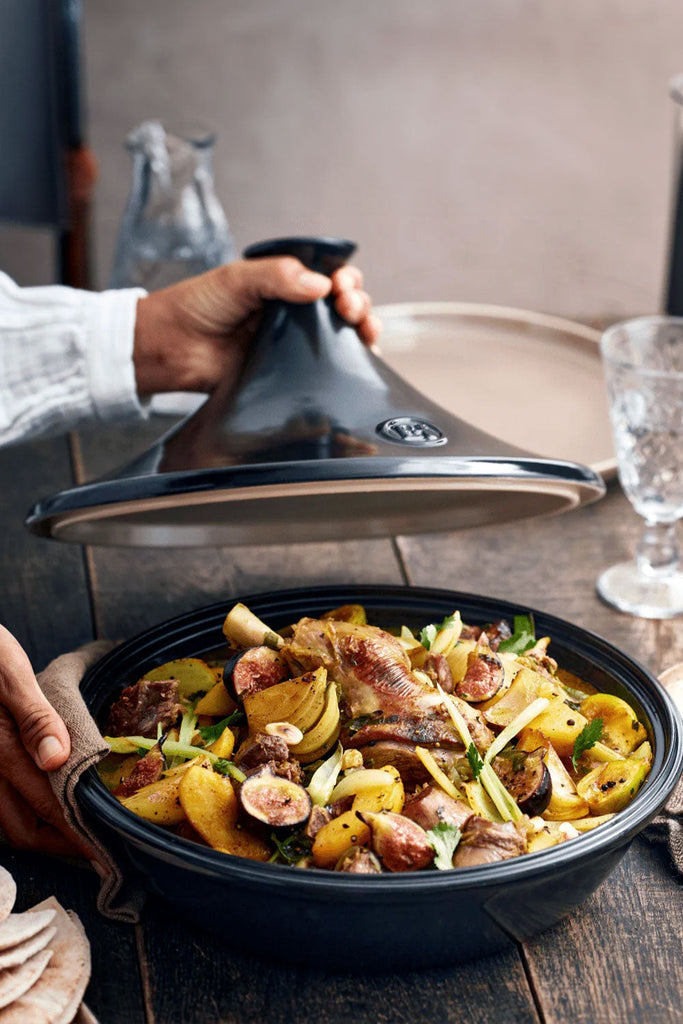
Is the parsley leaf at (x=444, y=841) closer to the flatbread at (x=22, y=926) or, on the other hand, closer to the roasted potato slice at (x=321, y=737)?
the roasted potato slice at (x=321, y=737)

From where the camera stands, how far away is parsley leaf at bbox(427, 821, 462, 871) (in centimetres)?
97

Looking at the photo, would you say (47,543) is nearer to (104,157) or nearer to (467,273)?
(104,157)

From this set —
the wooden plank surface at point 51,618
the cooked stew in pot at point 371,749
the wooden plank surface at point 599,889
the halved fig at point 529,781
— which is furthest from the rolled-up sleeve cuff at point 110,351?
the halved fig at point 529,781

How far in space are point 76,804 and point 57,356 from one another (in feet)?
3.07

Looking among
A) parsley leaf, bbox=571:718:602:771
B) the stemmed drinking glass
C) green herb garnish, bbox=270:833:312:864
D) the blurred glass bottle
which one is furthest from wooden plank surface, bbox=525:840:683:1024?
the blurred glass bottle

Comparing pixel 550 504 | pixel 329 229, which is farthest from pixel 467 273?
pixel 550 504

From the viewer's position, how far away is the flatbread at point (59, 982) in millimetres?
905

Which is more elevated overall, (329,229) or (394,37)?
(394,37)

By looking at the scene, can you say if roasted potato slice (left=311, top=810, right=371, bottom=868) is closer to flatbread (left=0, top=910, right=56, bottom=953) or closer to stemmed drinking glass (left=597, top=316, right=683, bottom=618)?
flatbread (left=0, top=910, right=56, bottom=953)

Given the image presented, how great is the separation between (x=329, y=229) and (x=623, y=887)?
3612 mm

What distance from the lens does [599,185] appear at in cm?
455

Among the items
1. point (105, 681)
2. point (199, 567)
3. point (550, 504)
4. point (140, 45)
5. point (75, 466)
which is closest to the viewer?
point (105, 681)

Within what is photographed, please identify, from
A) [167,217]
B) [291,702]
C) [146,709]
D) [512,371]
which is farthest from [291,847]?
[167,217]

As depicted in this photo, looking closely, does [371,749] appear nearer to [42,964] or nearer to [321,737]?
[321,737]
